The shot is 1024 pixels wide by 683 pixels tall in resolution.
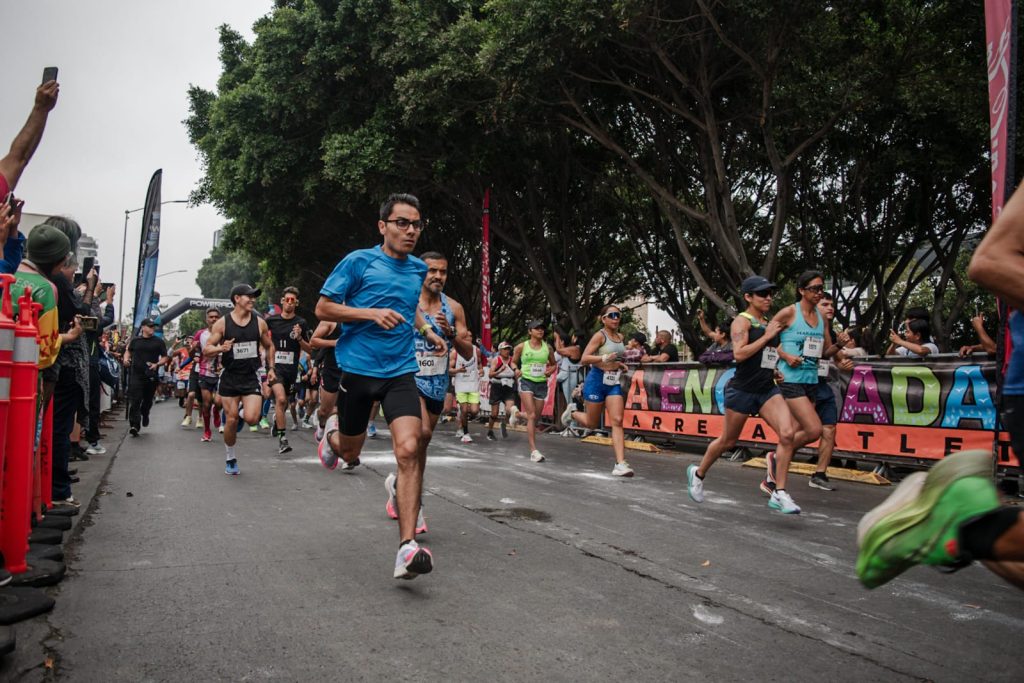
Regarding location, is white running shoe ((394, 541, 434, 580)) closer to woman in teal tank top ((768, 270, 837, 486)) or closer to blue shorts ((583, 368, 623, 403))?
woman in teal tank top ((768, 270, 837, 486))

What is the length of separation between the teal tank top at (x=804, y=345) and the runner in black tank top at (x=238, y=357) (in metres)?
5.59

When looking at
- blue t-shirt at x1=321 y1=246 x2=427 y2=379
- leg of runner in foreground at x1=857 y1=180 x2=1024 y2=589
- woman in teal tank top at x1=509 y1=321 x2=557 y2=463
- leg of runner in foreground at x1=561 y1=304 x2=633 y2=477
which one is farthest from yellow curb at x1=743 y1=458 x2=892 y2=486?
leg of runner in foreground at x1=857 y1=180 x2=1024 y2=589

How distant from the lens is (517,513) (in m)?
6.76

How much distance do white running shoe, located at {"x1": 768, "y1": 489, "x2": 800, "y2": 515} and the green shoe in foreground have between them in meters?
4.79

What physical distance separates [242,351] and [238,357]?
9cm

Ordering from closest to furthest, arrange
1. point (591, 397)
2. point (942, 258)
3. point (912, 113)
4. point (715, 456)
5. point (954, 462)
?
point (954, 462), point (715, 456), point (591, 397), point (912, 113), point (942, 258)

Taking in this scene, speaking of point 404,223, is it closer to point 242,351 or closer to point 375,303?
point 375,303

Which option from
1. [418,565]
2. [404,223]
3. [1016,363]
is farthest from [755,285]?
[1016,363]

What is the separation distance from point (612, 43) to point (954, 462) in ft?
49.3

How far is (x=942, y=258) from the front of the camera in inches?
820

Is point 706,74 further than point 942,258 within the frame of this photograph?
No

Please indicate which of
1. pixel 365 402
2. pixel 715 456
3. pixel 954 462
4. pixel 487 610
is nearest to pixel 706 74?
pixel 715 456

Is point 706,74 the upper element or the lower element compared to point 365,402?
upper

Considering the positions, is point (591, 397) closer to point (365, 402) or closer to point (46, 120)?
point (365, 402)
